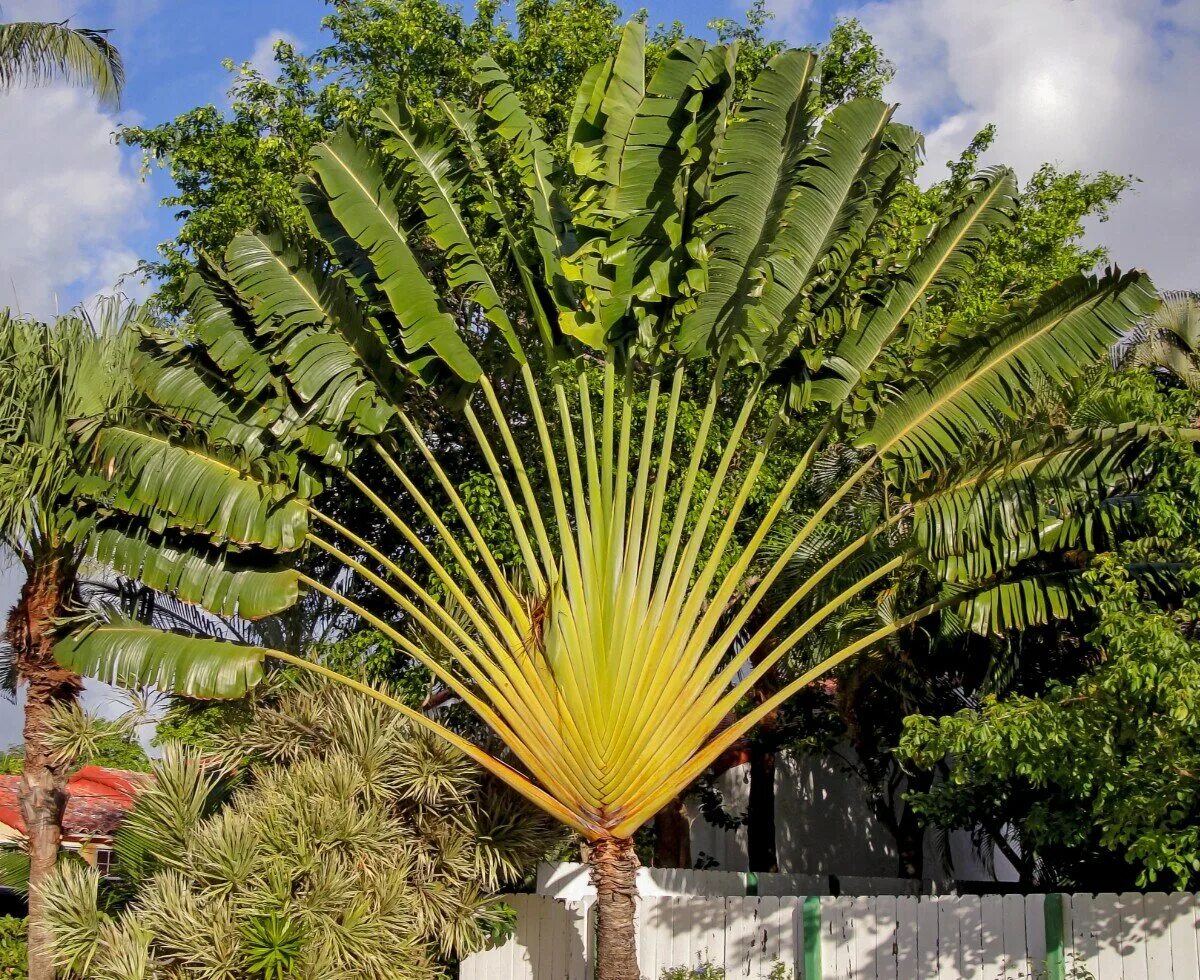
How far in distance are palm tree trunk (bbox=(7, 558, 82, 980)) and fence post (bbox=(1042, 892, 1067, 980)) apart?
8645 millimetres

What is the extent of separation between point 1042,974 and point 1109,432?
14.0ft

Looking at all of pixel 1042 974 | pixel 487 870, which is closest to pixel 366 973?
pixel 487 870

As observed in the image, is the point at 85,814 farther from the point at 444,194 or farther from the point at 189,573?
the point at 444,194

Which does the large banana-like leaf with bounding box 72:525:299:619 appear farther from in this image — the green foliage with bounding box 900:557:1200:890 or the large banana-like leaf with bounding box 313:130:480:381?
the green foliage with bounding box 900:557:1200:890

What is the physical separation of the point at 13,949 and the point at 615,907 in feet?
30.9

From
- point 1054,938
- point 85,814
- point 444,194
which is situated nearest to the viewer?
point 1054,938

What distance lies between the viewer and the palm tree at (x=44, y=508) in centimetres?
1130

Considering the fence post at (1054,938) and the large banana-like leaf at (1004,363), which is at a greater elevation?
the large banana-like leaf at (1004,363)

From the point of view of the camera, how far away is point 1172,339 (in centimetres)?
1471

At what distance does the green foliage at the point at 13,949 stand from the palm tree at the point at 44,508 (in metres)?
3.93

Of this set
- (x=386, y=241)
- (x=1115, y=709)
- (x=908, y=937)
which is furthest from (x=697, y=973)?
(x=386, y=241)

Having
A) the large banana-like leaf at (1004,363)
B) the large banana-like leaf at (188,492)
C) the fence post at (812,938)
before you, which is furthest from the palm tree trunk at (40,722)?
the large banana-like leaf at (1004,363)

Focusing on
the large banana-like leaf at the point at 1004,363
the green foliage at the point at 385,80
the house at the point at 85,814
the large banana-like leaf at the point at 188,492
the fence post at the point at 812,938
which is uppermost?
the green foliage at the point at 385,80

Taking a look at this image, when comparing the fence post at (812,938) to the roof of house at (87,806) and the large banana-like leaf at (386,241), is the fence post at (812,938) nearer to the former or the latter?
the large banana-like leaf at (386,241)
